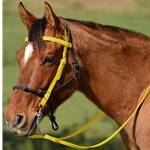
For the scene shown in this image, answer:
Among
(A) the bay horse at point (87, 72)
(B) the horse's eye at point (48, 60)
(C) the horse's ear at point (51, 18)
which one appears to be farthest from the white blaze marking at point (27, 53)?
(C) the horse's ear at point (51, 18)

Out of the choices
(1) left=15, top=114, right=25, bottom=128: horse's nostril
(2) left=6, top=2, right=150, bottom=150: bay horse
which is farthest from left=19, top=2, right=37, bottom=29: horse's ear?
(1) left=15, top=114, right=25, bottom=128: horse's nostril

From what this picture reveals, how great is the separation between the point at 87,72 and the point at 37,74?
1.55ft

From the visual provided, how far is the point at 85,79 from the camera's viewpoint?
143 inches

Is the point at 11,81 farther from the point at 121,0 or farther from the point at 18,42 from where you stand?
the point at 121,0

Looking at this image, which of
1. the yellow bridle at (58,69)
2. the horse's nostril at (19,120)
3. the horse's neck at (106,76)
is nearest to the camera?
the horse's nostril at (19,120)

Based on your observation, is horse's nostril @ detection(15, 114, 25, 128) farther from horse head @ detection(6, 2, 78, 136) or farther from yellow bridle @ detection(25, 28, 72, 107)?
yellow bridle @ detection(25, 28, 72, 107)

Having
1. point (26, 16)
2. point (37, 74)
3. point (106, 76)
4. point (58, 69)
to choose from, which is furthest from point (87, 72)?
Result: point (26, 16)

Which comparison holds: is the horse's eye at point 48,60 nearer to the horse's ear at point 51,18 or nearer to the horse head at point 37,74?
the horse head at point 37,74

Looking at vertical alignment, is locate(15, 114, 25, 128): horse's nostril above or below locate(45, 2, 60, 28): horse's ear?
below

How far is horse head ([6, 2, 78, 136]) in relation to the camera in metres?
3.32

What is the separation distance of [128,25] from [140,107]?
167 inches

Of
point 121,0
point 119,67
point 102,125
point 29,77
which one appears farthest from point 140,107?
point 121,0

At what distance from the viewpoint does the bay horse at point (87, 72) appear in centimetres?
335

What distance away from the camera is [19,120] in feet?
10.9
